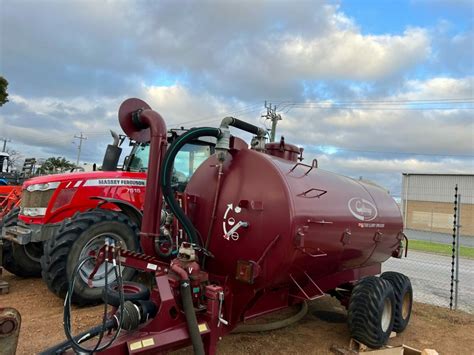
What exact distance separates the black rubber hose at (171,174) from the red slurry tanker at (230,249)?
10mm

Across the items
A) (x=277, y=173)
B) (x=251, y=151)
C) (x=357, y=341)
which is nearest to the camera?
(x=277, y=173)

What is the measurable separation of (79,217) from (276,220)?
113 inches

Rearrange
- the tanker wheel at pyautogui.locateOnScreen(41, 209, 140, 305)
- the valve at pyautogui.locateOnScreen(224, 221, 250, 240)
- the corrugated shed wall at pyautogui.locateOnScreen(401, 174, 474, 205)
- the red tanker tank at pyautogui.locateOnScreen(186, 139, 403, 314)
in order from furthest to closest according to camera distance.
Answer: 1. the corrugated shed wall at pyautogui.locateOnScreen(401, 174, 474, 205)
2. the tanker wheel at pyautogui.locateOnScreen(41, 209, 140, 305)
3. the valve at pyautogui.locateOnScreen(224, 221, 250, 240)
4. the red tanker tank at pyautogui.locateOnScreen(186, 139, 403, 314)

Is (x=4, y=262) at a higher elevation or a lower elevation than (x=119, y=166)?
lower

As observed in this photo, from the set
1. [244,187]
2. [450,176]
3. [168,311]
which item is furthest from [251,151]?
[450,176]

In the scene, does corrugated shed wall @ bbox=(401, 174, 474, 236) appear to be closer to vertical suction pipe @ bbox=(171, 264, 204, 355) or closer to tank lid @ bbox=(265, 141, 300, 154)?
tank lid @ bbox=(265, 141, 300, 154)

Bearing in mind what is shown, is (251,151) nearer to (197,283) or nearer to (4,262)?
(197,283)

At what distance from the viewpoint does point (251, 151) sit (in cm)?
426

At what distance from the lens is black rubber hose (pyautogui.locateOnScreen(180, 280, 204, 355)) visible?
3318 millimetres

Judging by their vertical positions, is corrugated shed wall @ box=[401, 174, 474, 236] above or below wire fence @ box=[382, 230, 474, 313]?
above

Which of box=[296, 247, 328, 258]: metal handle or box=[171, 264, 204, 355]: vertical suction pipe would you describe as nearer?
box=[171, 264, 204, 355]: vertical suction pipe

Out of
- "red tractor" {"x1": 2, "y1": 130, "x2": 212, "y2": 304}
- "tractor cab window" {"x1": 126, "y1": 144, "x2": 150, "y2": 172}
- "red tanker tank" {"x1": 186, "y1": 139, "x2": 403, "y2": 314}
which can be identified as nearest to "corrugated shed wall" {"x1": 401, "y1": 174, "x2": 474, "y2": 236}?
"tractor cab window" {"x1": 126, "y1": 144, "x2": 150, "y2": 172}

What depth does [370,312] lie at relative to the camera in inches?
183

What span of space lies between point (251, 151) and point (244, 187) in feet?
1.34
